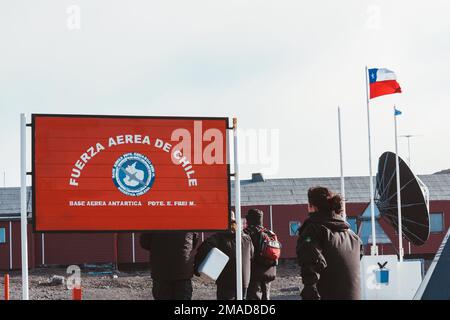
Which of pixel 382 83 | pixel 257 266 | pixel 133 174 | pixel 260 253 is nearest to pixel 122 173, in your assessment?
pixel 133 174

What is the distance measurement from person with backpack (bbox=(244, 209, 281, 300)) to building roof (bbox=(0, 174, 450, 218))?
95.2 feet

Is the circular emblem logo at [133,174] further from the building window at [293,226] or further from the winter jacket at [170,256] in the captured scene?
the building window at [293,226]

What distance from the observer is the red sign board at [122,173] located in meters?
8.69

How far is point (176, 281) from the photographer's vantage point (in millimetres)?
9008

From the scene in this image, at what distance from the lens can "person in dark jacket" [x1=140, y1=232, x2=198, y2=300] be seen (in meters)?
8.95

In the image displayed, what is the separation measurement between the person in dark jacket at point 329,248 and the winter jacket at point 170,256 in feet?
7.94

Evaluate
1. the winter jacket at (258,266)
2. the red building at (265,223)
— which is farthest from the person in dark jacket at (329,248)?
the red building at (265,223)

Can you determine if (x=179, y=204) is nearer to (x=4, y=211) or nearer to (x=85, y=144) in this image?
(x=85, y=144)

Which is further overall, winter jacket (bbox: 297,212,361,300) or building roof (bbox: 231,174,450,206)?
building roof (bbox: 231,174,450,206)

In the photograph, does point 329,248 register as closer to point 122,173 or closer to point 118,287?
point 122,173

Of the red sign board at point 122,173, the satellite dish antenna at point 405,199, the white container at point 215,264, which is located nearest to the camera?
the red sign board at point 122,173

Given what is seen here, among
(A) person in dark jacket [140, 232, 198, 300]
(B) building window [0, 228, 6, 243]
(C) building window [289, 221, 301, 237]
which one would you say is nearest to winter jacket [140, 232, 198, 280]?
(A) person in dark jacket [140, 232, 198, 300]

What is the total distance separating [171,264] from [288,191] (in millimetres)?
33447

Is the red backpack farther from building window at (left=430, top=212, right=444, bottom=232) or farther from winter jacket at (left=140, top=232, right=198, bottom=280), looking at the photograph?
building window at (left=430, top=212, right=444, bottom=232)
